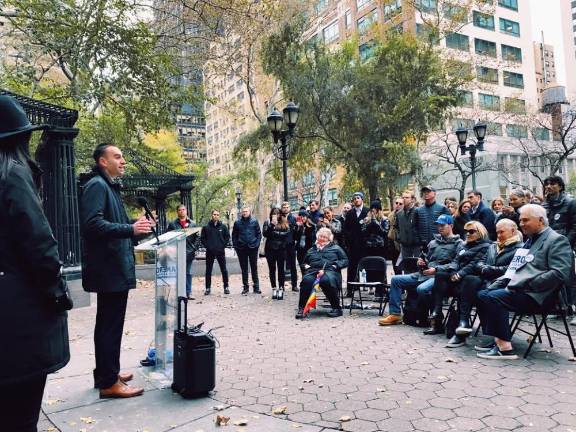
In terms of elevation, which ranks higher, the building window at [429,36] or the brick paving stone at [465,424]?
the building window at [429,36]

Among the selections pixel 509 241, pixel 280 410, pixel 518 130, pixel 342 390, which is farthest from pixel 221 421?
pixel 518 130

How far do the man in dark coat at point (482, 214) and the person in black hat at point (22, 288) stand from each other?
27.6ft

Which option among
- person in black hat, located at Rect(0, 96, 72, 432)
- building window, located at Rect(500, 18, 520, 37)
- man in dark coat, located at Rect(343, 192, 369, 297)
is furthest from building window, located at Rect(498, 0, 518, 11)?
person in black hat, located at Rect(0, 96, 72, 432)

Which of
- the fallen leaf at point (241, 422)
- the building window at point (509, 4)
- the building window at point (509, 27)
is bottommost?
the fallen leaf at point (241, 422)

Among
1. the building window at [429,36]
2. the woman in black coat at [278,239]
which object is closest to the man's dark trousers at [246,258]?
the woman in black coat at [278,239]

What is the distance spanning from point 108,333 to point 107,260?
0.67m

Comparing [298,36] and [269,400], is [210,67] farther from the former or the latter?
[269,400]

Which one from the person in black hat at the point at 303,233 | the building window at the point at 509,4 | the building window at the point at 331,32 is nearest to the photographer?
the person in black hat at the point at 303,233

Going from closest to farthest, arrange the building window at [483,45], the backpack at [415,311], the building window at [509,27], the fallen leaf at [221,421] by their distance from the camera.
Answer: the fallen leaf at [221,421] → the backpack at [415,311] → the building window at [483,45] → the building window at [509,27]

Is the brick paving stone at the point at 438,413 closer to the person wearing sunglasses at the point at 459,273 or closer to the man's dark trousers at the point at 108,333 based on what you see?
the person wearing sunglasses at the point at 459,273

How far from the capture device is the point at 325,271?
862cm

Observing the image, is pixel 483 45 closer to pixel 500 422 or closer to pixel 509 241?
pixel 509 241

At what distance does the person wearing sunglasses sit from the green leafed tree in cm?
1188

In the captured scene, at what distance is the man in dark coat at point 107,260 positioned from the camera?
168 inches
